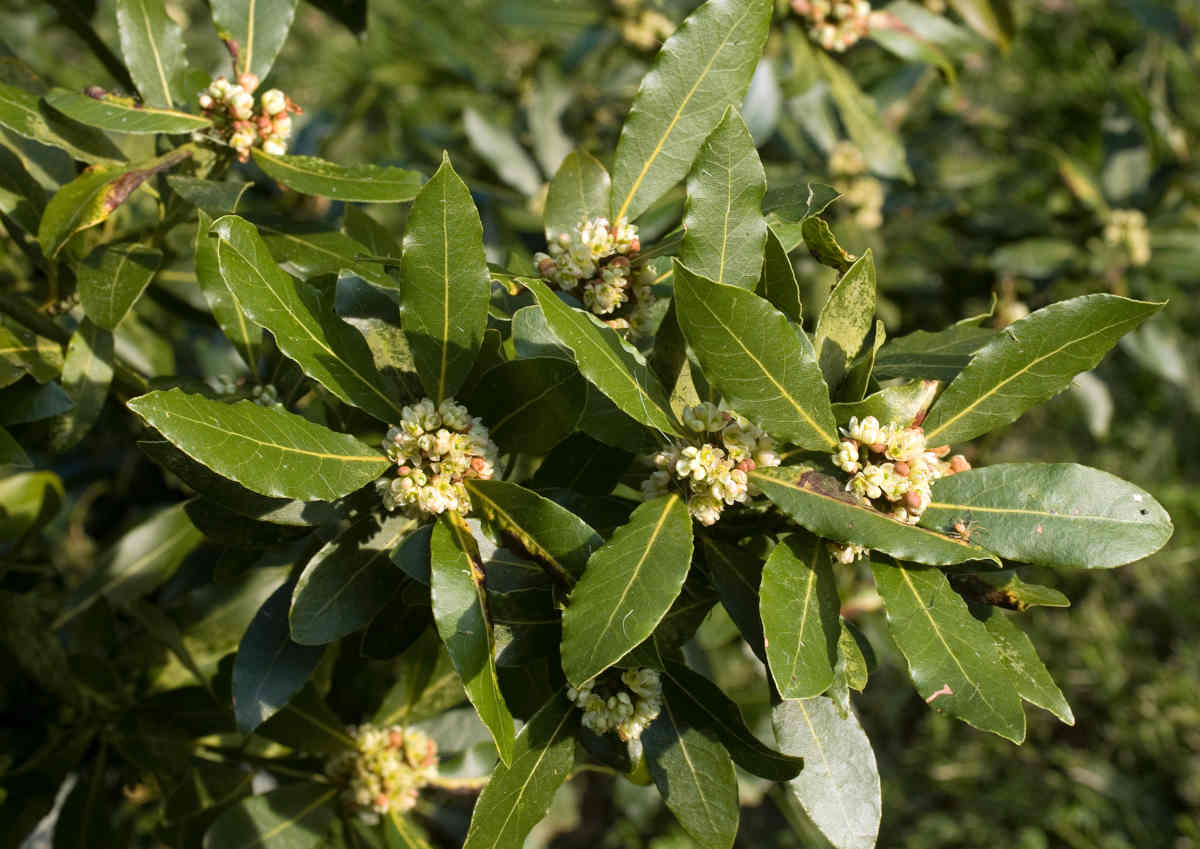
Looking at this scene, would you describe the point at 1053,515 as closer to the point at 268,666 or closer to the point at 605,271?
the point at 605,271

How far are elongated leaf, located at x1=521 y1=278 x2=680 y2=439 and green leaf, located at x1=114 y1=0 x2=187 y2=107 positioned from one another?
2.45ft

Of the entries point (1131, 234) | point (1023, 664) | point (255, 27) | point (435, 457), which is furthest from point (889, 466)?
point (1131, 234)

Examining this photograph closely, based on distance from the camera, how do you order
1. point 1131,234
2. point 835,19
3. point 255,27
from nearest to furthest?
point 255,27, point 835,19, point 1131,234

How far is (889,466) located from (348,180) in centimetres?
74

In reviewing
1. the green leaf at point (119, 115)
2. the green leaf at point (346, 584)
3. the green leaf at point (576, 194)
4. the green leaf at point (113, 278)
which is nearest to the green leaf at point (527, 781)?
the green leaf at point (346, 584)

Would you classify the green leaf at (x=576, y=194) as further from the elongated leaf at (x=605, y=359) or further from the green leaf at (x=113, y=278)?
the green leaf at (x=113, y=278)

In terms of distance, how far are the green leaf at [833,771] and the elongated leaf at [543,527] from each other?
0.33m

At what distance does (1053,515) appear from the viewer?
1.09 metres

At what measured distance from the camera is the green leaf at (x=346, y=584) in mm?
1158

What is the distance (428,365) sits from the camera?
3.80ft

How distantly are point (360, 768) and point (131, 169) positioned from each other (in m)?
0.94

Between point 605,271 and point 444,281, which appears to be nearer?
point 444,281

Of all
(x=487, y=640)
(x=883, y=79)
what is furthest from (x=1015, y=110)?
(x=487, y=640)

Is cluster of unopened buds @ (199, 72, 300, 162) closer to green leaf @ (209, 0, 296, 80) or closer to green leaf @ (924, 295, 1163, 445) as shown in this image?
green leaf @ (209, 0, 296, 80)
